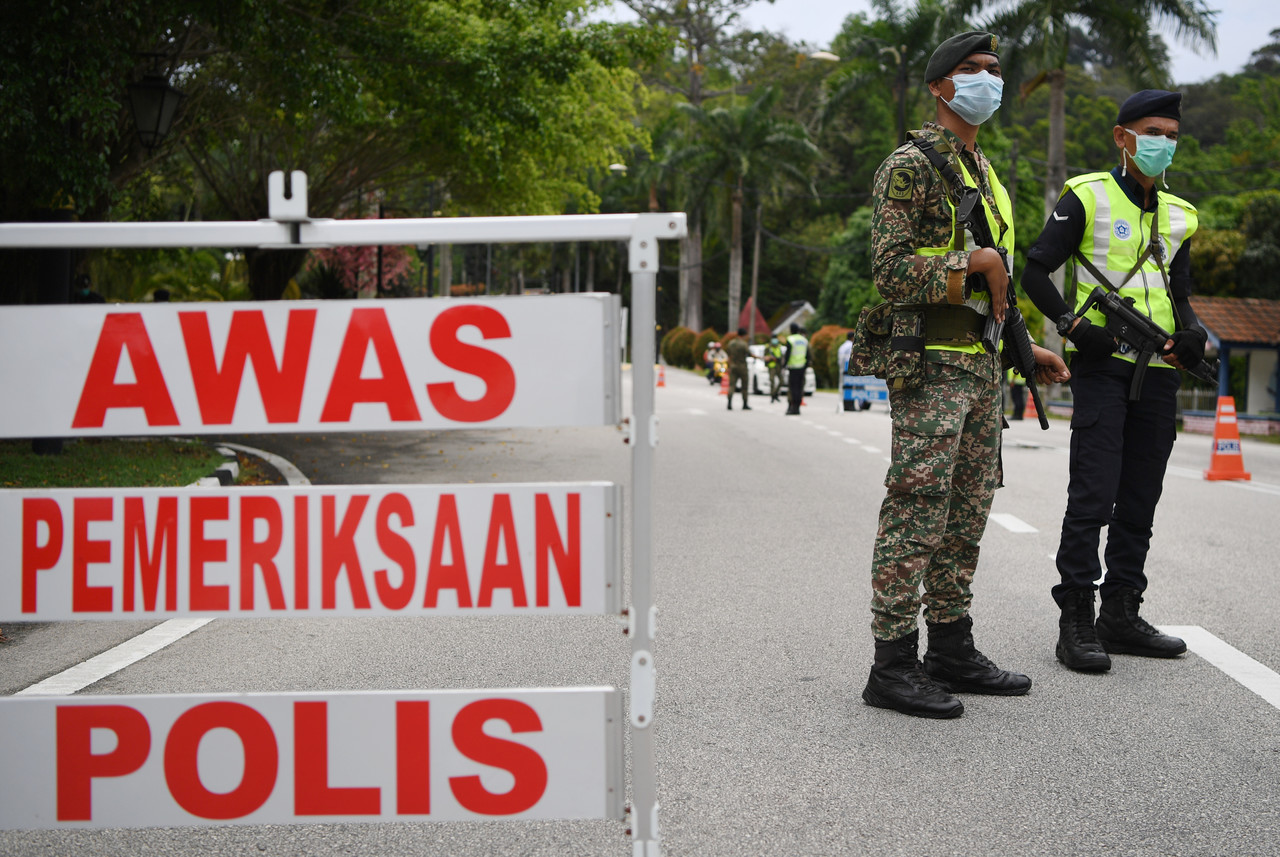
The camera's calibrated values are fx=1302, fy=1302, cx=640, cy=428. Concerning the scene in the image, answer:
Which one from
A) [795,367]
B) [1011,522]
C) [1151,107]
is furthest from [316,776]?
[795,367]

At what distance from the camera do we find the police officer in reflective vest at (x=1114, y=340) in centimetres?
489

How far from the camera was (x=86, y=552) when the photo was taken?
256cm

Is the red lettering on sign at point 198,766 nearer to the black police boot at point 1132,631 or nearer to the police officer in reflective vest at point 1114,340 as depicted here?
the police officer in reflective vest at point 1114,340

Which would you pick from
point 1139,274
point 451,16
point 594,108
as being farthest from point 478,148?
point 1139,274

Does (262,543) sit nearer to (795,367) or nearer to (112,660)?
(112,660)

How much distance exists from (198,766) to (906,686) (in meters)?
2.49

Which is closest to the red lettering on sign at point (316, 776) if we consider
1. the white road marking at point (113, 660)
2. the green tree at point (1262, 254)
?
the white road marking at point (113, 660)

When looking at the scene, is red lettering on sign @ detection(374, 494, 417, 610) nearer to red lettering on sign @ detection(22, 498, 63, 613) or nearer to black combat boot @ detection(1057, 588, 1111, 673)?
red lettering on sign @ detection(22, 498, 63, 613)

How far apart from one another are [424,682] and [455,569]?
7.74 feet

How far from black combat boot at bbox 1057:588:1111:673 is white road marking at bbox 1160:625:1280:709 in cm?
49

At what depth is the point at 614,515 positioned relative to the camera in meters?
2.59

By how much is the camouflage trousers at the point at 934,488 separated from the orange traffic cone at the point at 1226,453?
941 centimetres

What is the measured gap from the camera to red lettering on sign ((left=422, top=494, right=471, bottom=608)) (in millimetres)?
2574

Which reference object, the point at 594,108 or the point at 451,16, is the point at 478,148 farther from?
the point at 594,108
